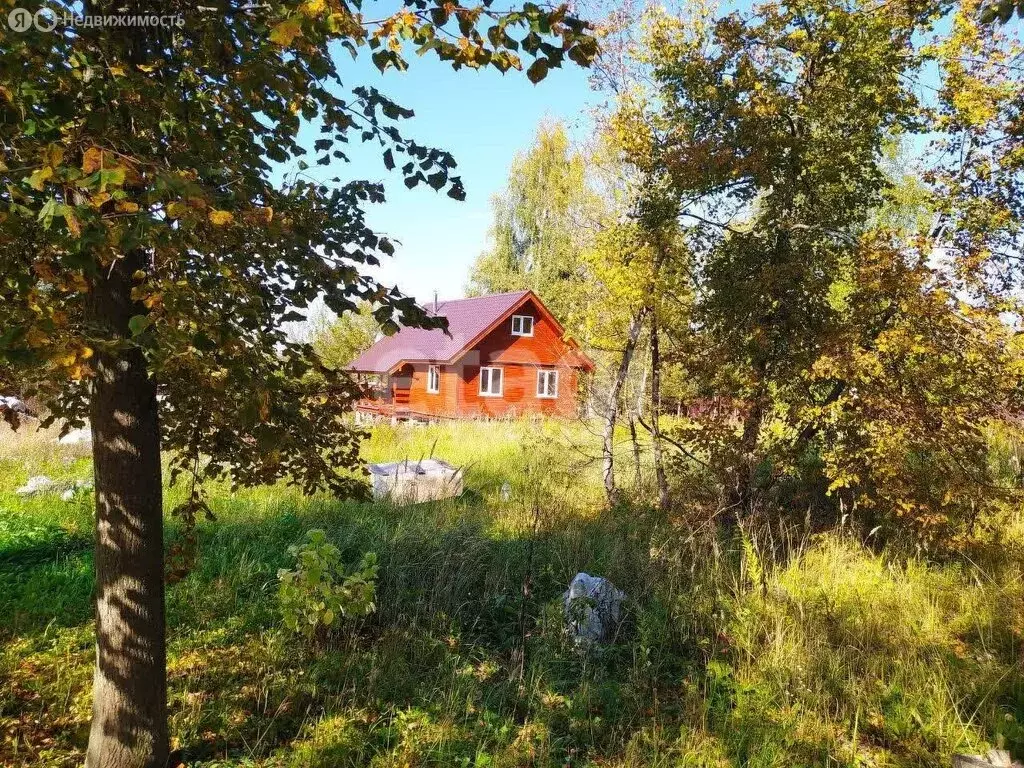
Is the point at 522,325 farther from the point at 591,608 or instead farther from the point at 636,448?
the point at 591,608

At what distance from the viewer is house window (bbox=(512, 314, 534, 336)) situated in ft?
80.2

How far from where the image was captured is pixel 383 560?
17.0 feet

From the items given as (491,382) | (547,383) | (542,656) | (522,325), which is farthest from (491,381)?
(542,656)

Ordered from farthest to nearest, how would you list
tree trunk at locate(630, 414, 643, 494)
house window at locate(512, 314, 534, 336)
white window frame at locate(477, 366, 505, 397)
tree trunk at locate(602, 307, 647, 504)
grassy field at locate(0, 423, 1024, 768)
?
house window at locate(512, 314, 534, 336)
white window frame at locate(477, 366, 505, 397)
tree trunk at locate(602, 307, 647, 504)
tree trunk at locate(630, 414, 643, 494)
grassy field at locate(0, 423, 1024, 768)

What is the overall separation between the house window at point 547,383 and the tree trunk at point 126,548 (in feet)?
75.2

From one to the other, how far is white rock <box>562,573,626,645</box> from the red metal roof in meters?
17.7

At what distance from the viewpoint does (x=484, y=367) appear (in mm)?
24109

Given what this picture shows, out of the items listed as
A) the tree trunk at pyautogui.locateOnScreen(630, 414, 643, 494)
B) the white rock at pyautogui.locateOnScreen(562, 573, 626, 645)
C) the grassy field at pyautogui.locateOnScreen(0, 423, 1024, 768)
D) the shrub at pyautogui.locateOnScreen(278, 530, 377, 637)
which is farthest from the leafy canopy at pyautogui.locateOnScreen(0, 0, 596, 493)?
the tree trunk at pyautogui.locateOnScreen(630, 414, 643, 494)

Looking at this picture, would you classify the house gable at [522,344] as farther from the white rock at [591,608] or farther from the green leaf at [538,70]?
the green leaf at [538,70]

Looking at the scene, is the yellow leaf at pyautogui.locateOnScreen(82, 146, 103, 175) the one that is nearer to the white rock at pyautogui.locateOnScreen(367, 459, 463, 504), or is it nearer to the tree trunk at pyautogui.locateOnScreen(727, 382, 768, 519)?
the tree trunk at pyautogui.locateOnScreen(727, 382, 768, 519)

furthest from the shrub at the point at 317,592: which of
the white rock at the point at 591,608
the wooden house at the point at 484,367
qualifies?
Result: the wooden house at the point at 484,367

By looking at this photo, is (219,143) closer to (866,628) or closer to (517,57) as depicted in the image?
(517,57)

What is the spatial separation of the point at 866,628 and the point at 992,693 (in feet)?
2.54

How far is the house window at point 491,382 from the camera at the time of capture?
24.2 metres
